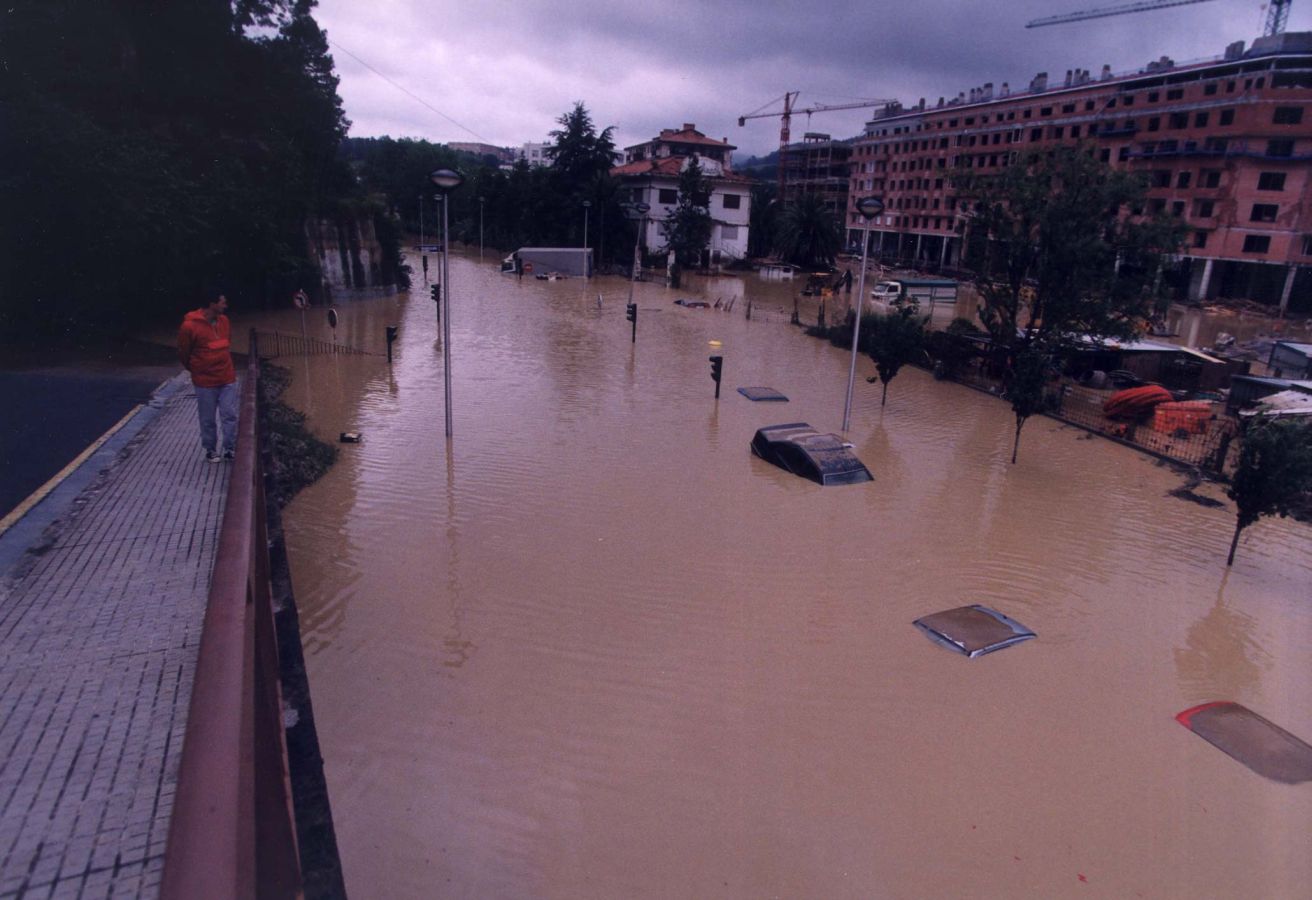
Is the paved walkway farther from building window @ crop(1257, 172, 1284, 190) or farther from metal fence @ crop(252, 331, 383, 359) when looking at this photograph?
building window @ crop(1257, 172, 1284, 190)

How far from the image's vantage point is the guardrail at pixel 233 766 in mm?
1770

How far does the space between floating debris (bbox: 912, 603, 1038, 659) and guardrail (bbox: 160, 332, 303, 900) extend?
23.4 feet

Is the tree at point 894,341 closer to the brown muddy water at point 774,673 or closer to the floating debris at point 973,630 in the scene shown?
the brown muddy water at point 774,673

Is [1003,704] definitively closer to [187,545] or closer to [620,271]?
[187,545]

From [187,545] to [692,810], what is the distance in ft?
15.5

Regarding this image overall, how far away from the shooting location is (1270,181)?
45156mm

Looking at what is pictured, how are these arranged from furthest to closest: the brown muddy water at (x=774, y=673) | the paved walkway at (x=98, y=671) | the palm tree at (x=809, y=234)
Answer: the palm tree at (x=809, y=234) → the brown muddy water at (x=774, y=673) → the paved walkway at (x=98, y=671)

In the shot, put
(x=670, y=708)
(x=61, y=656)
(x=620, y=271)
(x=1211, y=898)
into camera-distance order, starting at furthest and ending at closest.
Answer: (x=620, y=271)
(x=670, y=708)
(x=1211, y=898)
(x=61, y=656)

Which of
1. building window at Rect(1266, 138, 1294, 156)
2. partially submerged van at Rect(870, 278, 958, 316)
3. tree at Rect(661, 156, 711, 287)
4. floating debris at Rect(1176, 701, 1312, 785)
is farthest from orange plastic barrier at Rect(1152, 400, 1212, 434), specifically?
tree at Rect(661, 156, 711, 287)

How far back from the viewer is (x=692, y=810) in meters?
6.12

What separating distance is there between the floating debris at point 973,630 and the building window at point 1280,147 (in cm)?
5215

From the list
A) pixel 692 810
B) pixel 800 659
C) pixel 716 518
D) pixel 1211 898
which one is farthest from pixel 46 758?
pixel 716 518

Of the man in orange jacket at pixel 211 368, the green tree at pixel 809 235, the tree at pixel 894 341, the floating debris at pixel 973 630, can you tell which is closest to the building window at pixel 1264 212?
the green tree at pixel 809 235

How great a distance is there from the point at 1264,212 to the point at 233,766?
6003 cm
